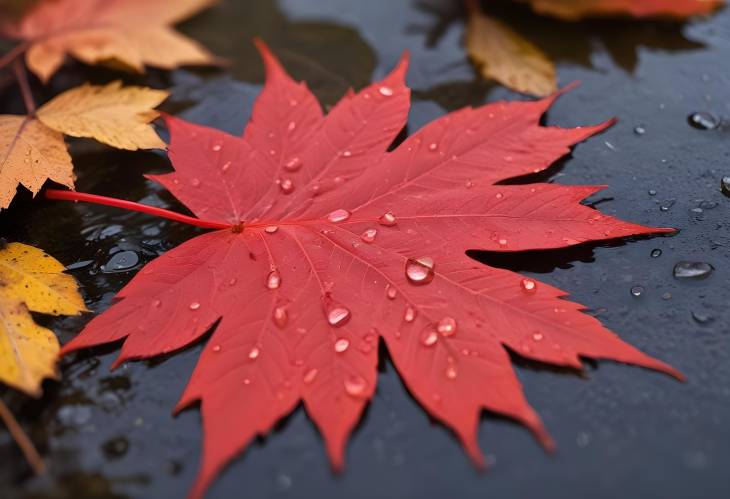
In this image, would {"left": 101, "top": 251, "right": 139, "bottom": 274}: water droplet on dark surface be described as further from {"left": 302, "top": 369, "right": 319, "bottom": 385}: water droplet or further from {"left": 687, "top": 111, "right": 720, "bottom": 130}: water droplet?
{"left": 687, "top": 111, "right": 720, "bottom": 130}: water droplet

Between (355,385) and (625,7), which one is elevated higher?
(625,7)

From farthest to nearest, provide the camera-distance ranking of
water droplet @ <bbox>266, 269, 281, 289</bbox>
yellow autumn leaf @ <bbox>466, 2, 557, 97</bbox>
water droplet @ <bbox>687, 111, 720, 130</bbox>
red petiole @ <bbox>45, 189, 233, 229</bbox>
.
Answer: yellow autumn leaf @ <bbox>466, 2, 557, 97</bbox>
water droplet @ <bbox>687, 111, 720, 130</bbox>
red petiole @ <bbox>45, 189, 233, 229</bbox>
water droplet @ <bbox>266, 269, 281, 289</bbox>

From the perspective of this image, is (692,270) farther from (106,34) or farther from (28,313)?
(106,34)

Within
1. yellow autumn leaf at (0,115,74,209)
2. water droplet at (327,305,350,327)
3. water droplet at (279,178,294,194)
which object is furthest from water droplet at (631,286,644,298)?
yellow autumn leaf at (0,115,74,209)

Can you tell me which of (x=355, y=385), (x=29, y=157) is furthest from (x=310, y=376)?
(x=29, y=157)

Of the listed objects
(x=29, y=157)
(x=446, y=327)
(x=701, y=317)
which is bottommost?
(x=701, y=317)

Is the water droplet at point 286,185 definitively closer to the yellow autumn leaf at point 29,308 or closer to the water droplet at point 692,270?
the yellow autumn leaf at point 29,308

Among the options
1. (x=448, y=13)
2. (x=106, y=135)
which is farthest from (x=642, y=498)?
(x=448, y=13)

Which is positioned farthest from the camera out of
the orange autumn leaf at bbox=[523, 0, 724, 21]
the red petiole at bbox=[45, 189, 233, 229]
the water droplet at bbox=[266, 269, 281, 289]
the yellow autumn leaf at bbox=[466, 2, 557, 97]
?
the orange autumn leaf at bbox=[523, 0, 724, 21]
